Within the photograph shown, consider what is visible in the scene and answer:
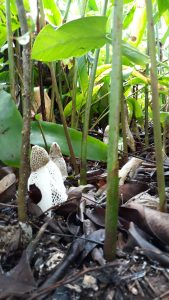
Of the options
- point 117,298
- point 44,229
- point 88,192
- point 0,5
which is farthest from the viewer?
point 0,5

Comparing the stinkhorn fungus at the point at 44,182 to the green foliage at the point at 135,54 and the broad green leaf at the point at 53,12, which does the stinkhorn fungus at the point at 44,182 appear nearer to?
the green foliage at the point at 135,54

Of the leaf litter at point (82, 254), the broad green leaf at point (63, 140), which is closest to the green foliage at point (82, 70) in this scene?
the broad green leaf at point (63, 140)

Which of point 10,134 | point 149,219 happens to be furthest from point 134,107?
point 149,219

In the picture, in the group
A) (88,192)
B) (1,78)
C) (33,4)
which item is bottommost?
(88,192)

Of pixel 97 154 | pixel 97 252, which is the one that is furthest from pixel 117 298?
pixel 97 154

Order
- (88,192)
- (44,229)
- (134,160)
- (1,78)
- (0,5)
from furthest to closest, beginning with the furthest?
(1,78), (0,5), (134,160), (88,192), (44,229)

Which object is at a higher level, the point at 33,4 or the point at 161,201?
the point at 33,4

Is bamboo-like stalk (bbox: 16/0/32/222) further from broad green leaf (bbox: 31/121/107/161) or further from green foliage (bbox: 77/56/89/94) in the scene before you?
green foliage (bbox: 77/56/89/94)

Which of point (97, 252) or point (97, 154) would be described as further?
point (97, 154)

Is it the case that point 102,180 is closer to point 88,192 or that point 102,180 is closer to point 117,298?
point 88,192
